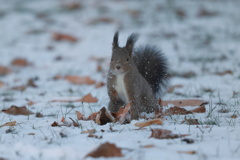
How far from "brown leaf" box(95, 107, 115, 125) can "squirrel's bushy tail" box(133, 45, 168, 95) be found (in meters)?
0.97

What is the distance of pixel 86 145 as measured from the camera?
8.60 feet

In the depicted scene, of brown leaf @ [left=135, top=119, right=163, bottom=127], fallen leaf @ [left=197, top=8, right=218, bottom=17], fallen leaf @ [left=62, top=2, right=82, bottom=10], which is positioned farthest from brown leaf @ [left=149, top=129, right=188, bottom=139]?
fallen leaf @ [left=62, top=2, right=82, bottom=10]

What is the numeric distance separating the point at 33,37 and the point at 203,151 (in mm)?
7322

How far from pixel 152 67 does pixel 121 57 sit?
2.33ft

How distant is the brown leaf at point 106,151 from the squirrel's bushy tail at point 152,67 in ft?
5.99

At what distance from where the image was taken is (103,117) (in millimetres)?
3256

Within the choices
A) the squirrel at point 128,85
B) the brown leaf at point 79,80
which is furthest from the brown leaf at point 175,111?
the brown leaf at point 79,80

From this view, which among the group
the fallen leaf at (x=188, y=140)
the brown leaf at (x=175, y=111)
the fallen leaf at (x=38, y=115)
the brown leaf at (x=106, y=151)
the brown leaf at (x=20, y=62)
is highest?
the brown leaf at (x=20, y=62)

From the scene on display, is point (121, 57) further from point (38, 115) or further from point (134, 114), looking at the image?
point (38, 115)

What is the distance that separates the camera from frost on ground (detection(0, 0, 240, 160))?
8.61ft

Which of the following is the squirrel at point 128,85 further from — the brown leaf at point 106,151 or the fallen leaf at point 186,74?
the fallen leaf at point 186,74

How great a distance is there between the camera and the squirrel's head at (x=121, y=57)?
3.45 meters

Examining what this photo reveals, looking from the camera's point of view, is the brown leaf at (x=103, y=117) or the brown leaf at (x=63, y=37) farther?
the brown leaf at (x=63, y=37)

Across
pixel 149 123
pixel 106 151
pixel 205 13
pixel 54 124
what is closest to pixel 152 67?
pixel 149 123
